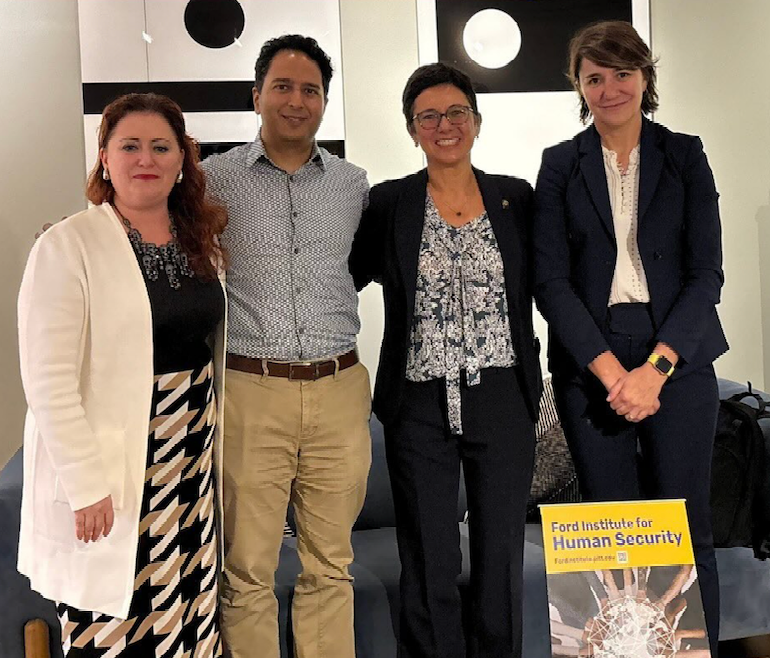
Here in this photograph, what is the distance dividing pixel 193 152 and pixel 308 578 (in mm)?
1053

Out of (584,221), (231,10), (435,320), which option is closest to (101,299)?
(435,320)

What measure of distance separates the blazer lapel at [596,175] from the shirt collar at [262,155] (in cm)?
63

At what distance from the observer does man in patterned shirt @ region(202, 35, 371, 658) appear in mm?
1975

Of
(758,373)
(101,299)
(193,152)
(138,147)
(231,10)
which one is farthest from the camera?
(758,373)

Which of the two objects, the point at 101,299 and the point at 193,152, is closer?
the point at 101,299

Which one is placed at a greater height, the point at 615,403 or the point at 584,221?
the point at 584,221

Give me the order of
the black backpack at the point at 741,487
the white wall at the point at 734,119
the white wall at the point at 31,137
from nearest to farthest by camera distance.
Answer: the black backpack at the point at 741,487 → the white wall at the point at 31,137 → the white wall at the point at 734,119

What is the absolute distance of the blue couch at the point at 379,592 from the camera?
2.23m

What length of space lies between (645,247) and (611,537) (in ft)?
2.16

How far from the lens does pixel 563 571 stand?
1.80 m

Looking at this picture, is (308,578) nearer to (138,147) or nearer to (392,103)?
(138,147)

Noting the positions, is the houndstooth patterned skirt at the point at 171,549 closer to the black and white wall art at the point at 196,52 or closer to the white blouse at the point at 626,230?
the white blouse at the point at 626,230

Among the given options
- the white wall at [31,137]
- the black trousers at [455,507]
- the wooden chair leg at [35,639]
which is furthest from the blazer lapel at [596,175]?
the white wall at [31,137]

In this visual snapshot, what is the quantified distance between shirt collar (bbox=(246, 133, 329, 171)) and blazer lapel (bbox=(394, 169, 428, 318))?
0.72 ft
